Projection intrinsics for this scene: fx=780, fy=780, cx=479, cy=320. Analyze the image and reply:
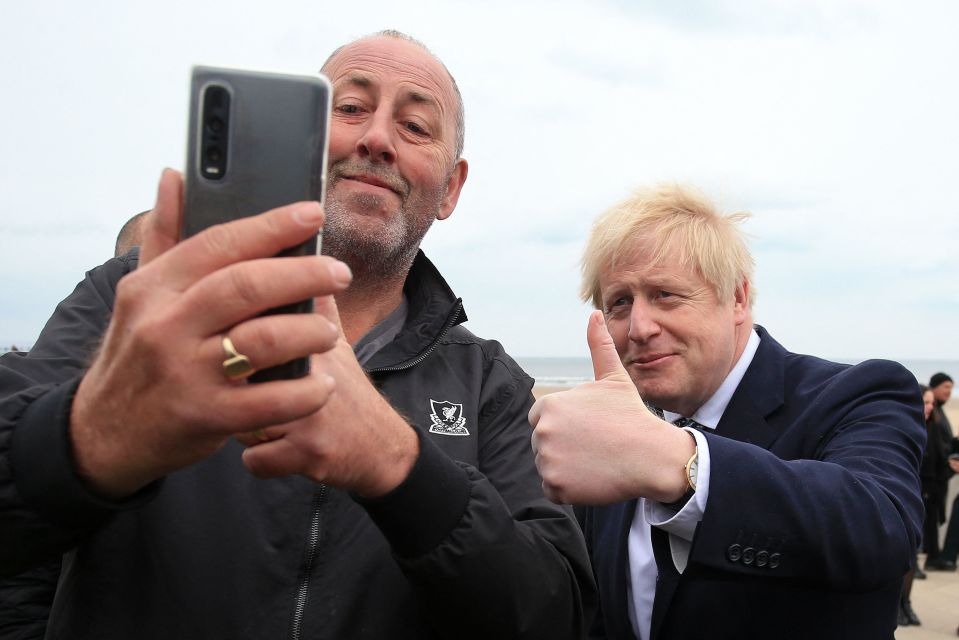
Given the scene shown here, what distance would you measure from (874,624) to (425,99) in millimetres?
2061

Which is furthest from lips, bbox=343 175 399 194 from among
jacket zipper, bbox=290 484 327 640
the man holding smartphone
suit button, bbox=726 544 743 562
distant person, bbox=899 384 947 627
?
distant person, bbox=899 384 947 627

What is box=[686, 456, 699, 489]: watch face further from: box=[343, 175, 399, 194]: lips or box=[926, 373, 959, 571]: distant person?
box=[926, 373, 959, 571]: distant person

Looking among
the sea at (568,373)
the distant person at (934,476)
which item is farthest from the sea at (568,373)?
the distant person at (934,476)

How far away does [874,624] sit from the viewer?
2.30 metres

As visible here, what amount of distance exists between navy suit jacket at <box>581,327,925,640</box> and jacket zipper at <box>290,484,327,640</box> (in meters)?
0.86

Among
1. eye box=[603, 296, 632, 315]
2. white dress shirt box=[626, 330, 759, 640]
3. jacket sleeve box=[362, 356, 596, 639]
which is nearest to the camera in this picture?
jacket sleeve box=[362, 356, 596, 639]

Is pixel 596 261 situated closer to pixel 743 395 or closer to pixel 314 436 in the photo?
pixel 743 395

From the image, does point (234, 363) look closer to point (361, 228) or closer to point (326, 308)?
point (326, 308)

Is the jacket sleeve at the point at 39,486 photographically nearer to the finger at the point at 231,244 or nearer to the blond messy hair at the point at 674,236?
the finger at the point at 231,244

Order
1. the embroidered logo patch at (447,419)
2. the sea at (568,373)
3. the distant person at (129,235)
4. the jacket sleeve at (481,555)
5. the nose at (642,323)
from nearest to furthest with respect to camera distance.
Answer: the jacket sleeve at (481,555)
the embroidered logo patch at (447,419)
the nose at (642,323)
the distant person at (129,235)
the sea at (568,373)

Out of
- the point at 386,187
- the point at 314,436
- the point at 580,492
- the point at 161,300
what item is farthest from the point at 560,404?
the point at 161,300

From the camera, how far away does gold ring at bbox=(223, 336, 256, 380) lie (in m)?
1.00

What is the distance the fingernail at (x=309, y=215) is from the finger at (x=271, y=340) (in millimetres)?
124

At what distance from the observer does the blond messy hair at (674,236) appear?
278 centimetres
